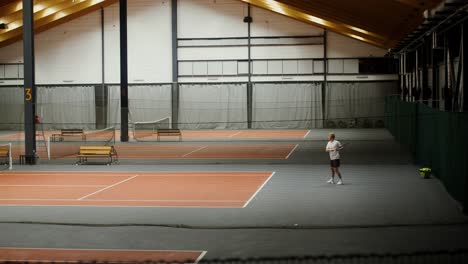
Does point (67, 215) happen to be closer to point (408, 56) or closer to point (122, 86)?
point (122, 86)

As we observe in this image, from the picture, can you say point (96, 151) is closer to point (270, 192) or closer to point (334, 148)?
point (270, 192)

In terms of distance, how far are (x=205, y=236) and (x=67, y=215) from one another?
14.8 ft

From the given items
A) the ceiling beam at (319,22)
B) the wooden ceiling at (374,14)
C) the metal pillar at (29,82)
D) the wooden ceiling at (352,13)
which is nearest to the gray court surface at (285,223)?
the wooden ceiling at (374,14)

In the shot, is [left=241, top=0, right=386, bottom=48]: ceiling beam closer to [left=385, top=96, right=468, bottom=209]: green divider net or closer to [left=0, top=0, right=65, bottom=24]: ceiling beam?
[left=0, top=0, right=65, bottom=24]: ceiling beam

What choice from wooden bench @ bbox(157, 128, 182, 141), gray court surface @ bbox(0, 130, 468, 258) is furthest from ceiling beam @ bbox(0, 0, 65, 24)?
gray court surface @ bbox(0, 130, 468, 258)

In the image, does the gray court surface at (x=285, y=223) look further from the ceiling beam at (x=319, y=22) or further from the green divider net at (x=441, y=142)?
the ceiling beam at (x=319, y=22)

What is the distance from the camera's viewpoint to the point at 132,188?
21047 millimetres

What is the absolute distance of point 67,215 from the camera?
16141 millimetres

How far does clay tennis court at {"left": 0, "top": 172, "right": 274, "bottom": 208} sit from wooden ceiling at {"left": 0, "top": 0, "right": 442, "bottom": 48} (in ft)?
29.0

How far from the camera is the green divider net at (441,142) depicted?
16.2 m

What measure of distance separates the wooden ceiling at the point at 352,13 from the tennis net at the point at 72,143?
8.52 m

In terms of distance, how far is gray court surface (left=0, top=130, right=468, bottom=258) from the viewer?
1234 centimetres

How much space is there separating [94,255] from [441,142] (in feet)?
39.4

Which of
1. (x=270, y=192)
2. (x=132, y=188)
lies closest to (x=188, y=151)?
(x=132, y=188)
